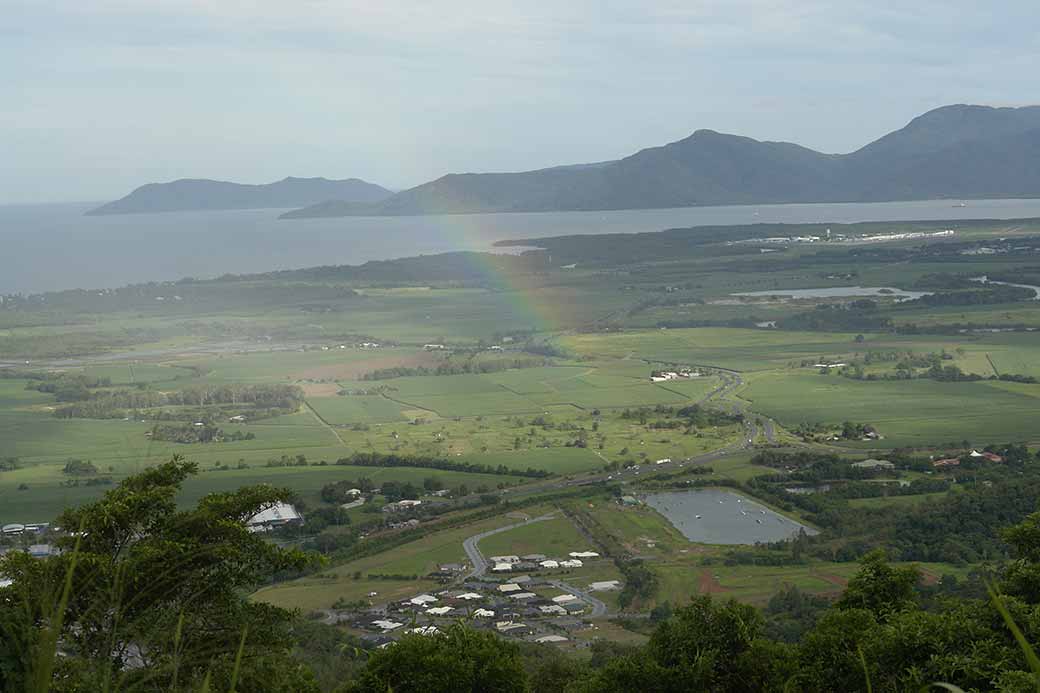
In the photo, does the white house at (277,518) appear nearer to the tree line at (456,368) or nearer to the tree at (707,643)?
the tree at (707,643)

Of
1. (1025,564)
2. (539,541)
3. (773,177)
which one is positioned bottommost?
(539,541)

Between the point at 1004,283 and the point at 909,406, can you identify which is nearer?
the point at 909,406

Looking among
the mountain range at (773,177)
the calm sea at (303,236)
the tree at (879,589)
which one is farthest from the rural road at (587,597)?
the mountain range at (773,177)

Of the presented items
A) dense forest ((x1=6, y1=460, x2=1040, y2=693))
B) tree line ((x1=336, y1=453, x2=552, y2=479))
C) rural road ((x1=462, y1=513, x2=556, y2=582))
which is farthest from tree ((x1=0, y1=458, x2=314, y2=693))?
tree line ((x1=336, y1=453, x2=552, y2=479))

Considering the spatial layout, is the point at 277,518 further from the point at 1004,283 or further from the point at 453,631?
the point at 1004,283

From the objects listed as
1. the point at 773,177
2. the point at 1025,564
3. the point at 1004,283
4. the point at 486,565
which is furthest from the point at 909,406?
the point at 773,177

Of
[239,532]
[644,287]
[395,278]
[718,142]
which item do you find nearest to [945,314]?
[644,287]
